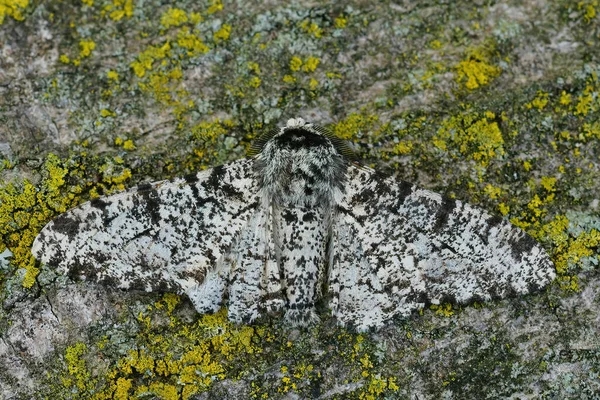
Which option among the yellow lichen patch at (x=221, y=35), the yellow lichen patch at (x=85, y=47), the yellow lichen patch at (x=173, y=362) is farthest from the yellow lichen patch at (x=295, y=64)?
the yellow lichen patch at (x=173, y=362)

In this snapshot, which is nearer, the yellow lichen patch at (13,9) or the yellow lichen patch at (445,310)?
the yellow lichen patch at (445,310)

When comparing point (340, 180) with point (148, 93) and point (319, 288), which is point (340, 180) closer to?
point (319, 288)

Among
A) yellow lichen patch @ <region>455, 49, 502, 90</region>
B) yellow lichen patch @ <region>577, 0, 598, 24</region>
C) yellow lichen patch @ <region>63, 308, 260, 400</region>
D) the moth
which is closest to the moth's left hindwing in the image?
the moth

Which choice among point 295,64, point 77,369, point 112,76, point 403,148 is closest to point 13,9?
point 112,76

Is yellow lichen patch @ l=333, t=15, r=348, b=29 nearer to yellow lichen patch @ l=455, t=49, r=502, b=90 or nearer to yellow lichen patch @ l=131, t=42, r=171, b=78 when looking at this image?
yellow lichen patch @ l=455, t=49, r=502, b=90

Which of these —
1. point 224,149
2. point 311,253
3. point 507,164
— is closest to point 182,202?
point 224,149

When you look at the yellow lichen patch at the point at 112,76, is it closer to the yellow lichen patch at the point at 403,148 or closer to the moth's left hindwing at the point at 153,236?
the moth's left hindwing at the point at 153,236

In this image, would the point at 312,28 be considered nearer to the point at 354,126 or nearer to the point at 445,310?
the point at 354,126
